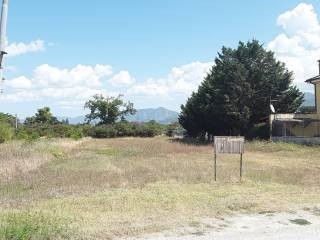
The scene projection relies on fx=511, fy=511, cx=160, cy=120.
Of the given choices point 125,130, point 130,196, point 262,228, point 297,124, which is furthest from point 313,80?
point 262,228

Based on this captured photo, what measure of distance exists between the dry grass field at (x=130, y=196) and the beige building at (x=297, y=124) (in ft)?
75.4

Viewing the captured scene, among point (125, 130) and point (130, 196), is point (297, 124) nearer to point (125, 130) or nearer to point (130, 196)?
point (125, 130)

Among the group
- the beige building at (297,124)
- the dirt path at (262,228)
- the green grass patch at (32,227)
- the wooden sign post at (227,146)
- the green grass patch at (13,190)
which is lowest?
the dirt path at (262,228)

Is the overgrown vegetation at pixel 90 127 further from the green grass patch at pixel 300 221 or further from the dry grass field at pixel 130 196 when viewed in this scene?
the green grass patch at pixel 300 221

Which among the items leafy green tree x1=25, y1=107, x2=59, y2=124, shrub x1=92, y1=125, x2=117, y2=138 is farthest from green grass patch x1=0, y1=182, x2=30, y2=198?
leafy green tree x1=25, y1=107, x2=59, y2=124

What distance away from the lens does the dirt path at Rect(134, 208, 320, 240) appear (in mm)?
9289

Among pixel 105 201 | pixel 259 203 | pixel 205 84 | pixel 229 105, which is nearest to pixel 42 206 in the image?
pixel 105 201

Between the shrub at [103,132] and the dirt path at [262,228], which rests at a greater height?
the shrub at [103,132]

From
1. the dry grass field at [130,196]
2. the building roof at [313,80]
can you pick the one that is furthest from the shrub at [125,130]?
the dry grass field at [130,196]

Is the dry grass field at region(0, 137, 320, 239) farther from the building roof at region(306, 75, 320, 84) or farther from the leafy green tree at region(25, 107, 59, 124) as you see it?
the leafy green tree at region(25, 107, 59, 124)

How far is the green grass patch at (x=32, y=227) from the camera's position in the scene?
8.61 meters

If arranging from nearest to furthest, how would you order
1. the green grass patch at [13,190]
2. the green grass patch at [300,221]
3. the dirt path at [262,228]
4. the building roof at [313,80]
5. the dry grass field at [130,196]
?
the dirt path at [262,228], the dry grass field at [130,196], the green grass patch at [300,221], the green grass patch at [13,190], the building roof at [313,80]

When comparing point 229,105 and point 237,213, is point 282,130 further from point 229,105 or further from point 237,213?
point 237,213

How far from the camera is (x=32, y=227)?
30.1 ft
